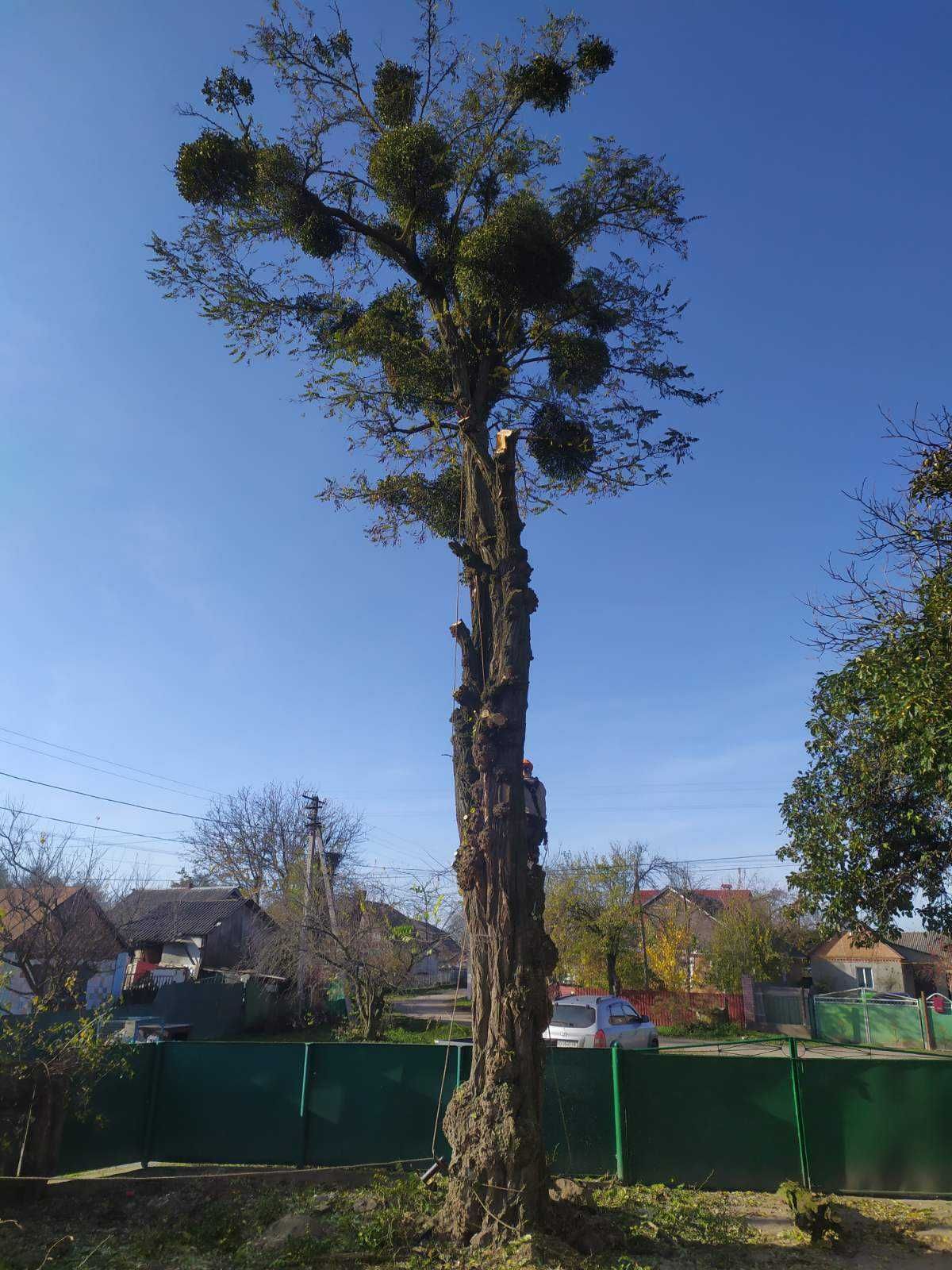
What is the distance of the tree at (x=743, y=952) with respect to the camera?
35.7 meters

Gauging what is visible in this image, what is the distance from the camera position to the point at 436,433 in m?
9.96

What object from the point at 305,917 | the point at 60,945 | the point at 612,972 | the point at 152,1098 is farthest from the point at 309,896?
the point at 152,1098

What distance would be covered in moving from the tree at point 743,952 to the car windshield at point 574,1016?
19.9 meters

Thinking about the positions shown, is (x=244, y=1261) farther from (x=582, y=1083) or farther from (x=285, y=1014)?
(x=285, y=1014)

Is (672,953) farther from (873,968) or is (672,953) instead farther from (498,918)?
Answer: (498,918)

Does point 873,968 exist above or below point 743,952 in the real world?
below

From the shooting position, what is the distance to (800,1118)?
912 centimetres

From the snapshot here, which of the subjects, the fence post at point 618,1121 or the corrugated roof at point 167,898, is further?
the corrugated roof at point 167,898

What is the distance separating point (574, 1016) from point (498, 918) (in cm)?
1151

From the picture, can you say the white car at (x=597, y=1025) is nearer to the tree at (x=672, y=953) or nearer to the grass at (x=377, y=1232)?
the grass at (x=377, y=1232)

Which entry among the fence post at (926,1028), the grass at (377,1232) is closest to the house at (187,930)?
the fence post at (926,1028)

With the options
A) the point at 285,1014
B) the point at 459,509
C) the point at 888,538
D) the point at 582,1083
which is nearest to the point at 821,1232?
the point at 582,1083

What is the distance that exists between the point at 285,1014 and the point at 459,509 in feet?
87.1

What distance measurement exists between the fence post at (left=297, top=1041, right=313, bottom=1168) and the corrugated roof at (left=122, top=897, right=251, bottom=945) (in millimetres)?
30261
